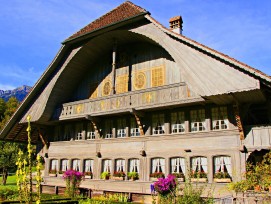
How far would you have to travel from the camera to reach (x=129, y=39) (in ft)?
76.3

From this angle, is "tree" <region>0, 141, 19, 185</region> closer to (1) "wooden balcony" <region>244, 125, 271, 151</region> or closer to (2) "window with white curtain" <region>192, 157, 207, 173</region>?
(2) "window with white curtain" <region>192, 157, 207, 173</region>

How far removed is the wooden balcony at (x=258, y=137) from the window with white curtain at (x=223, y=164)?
148 centimetres

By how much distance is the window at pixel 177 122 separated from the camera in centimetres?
1980

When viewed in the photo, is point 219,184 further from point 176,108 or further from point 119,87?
point 119,87

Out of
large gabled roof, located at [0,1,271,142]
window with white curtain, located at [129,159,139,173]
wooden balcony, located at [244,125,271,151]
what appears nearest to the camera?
wooden balcony, located at [244,125,271,151]

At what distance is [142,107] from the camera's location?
20.0m

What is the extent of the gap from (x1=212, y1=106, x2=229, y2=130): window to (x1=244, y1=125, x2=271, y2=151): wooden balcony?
5.07 feet

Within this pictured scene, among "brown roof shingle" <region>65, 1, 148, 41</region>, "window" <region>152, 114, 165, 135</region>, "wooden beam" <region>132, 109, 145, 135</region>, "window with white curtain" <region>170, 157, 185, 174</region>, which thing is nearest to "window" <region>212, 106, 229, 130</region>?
"window with white curtain" <region>170, 157, 185, 174</region>

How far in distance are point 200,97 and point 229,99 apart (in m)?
1.63

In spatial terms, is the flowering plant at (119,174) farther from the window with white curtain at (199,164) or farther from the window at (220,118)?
the window at (220,118)

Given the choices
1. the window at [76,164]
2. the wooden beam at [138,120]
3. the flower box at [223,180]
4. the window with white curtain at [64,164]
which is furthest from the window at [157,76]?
the window with white curtain at [64,164]

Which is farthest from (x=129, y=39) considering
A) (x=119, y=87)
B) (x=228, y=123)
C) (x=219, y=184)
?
(x=219, y=184)

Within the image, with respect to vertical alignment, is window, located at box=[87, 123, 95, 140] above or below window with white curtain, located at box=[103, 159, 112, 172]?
above

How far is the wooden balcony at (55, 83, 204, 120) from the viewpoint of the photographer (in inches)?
734
